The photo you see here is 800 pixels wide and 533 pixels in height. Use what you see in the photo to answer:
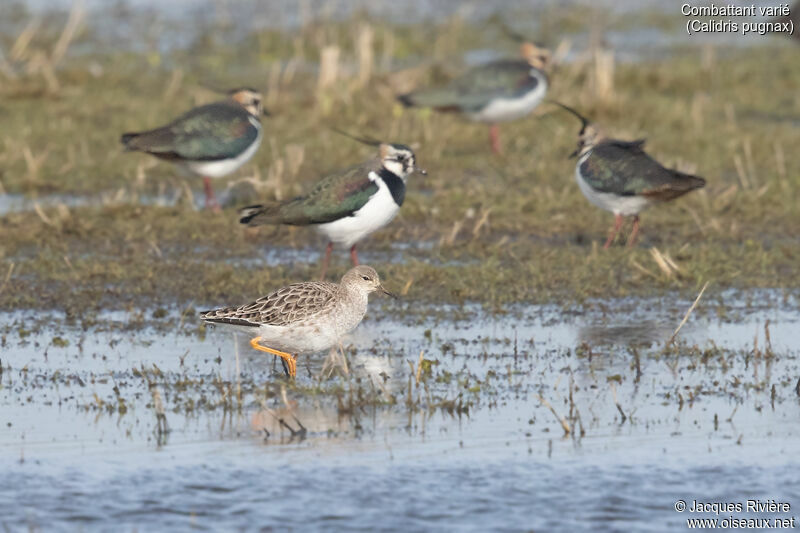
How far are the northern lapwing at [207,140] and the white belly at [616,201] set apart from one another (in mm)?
3472

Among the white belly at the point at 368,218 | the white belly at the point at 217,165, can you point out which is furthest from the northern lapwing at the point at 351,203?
the white belly at the point at 217,165

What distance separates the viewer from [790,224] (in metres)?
13.0

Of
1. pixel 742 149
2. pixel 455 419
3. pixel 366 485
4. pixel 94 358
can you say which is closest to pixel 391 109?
pixel 742 149

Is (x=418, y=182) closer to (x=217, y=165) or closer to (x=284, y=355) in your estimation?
(x=217, y=165)

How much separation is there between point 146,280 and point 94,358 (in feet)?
7.24

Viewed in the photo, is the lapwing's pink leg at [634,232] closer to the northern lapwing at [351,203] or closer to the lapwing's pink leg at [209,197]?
the northern lapwing at [351,203]

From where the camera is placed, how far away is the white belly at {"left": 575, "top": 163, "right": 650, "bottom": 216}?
39.2ft

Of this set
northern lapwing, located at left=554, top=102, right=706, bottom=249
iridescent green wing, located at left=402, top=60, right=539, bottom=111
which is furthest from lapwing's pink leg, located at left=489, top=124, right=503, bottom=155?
northern lapwing, located at left=554, top=102, right=706, bottom=249

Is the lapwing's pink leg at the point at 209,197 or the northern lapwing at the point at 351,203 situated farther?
the lapwing's pink leg at the point at 209,197

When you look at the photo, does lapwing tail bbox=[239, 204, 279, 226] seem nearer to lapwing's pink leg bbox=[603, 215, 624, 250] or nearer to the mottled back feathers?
the mottled back feathers

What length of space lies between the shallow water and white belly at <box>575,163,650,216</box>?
6.62 feet

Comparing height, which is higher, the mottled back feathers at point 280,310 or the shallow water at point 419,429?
the mottled back feathers at point 280,310

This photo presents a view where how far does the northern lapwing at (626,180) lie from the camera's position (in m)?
11.7

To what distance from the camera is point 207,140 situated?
1329cm
